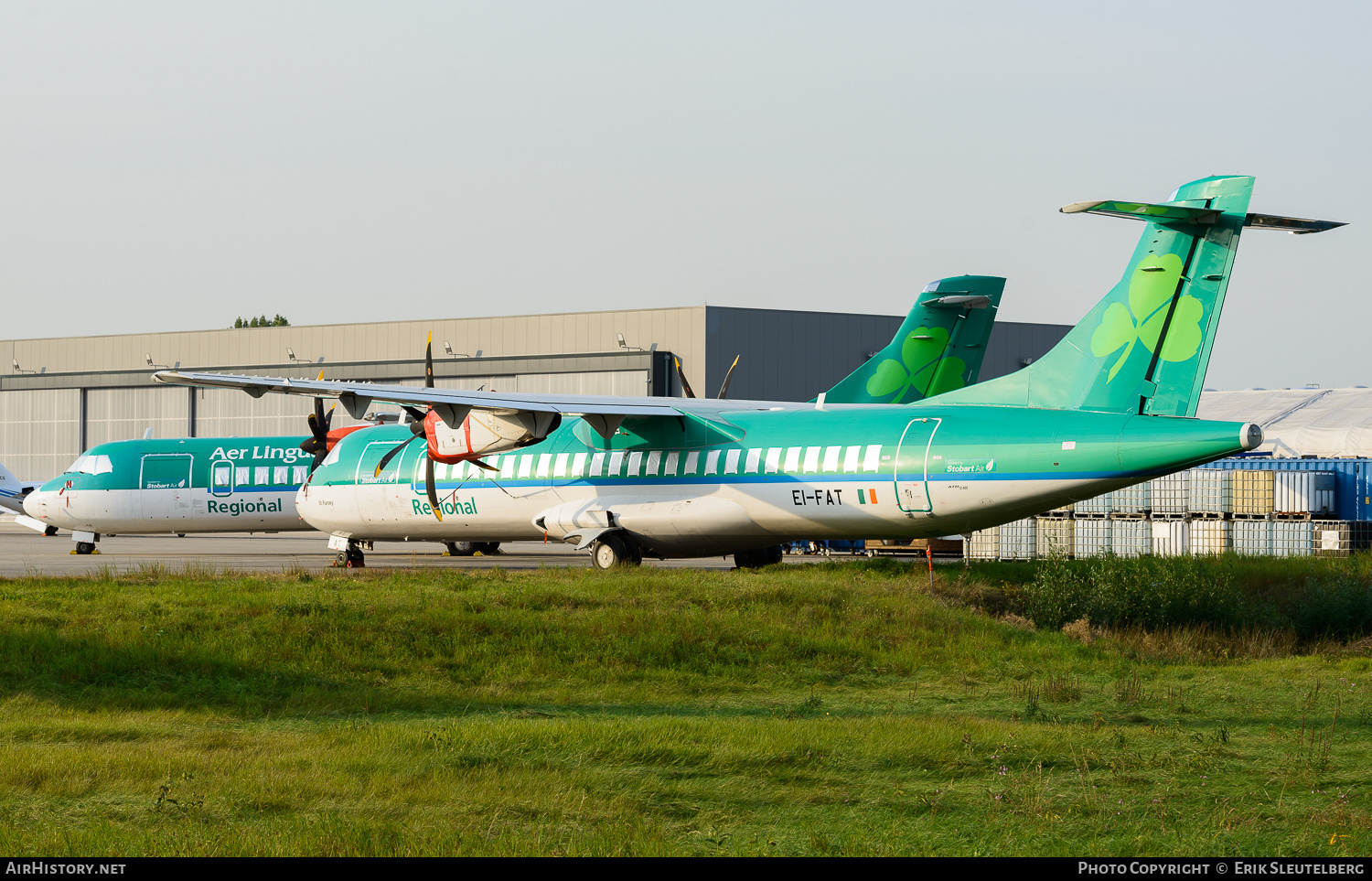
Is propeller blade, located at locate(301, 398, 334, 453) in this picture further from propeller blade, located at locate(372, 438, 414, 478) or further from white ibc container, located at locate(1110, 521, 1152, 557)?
white ibc container, located at locate(1110, 521, 1152, 557)

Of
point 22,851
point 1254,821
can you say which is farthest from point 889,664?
point 22,851

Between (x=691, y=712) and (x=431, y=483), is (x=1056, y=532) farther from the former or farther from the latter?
(x=691, y=712)

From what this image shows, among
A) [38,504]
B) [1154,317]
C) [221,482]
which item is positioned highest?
[1154,317]

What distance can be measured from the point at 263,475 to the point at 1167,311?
2245 cm

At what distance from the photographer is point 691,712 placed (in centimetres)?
1297

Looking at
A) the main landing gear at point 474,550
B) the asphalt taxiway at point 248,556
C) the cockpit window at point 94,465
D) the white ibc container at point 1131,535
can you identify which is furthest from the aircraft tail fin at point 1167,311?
the cockpit window at point 94,465

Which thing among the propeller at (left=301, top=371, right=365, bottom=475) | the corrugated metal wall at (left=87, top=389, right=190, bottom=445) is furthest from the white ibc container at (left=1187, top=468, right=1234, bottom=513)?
the corrugated metal wall at (left=87, top=389, right=190, bottom=445)

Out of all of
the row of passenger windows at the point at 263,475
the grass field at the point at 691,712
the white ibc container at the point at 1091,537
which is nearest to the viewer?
the grass field at the point at 691,712

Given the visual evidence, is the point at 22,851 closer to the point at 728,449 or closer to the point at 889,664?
the point at 889,664

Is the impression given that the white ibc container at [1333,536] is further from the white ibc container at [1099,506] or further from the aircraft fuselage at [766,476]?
the aircraft fuselage at [766,476]

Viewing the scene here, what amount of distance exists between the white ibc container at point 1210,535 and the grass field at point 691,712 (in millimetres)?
7292

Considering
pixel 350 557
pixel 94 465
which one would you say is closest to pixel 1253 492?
pixel 350 557

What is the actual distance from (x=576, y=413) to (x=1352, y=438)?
3890 cm

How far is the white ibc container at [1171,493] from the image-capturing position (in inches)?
1188
